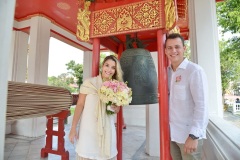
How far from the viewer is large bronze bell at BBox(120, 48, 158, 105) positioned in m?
1.64

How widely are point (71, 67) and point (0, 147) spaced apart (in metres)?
11.9

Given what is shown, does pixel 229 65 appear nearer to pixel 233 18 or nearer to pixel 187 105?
pixel 233 18

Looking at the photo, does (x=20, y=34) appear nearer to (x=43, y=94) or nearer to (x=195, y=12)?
(x=43, y=94)

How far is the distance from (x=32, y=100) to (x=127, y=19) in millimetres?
1362

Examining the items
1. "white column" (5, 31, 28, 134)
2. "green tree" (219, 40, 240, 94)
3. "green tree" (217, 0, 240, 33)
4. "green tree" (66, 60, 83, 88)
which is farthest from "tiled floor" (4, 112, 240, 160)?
"green tree" (66, 60, 83, 88)

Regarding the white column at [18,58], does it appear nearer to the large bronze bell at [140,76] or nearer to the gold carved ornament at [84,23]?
the gold carved ornament at [84,23]

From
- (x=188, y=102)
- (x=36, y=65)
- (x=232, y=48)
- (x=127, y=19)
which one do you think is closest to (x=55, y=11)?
(x=36, y=65)

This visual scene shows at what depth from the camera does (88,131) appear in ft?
5.00

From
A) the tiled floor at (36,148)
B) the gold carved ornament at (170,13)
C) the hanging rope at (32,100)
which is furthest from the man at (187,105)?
the tiled floor at (36,148)

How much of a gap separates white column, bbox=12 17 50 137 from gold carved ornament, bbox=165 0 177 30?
3674 mm

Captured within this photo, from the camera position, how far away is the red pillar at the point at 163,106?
4.69ft

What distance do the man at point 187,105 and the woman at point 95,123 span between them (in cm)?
→ 57

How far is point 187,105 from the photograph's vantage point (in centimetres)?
115

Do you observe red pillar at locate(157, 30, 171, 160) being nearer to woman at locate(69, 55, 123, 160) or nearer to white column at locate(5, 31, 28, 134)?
woman at locate(69, 55, 123, 160)
